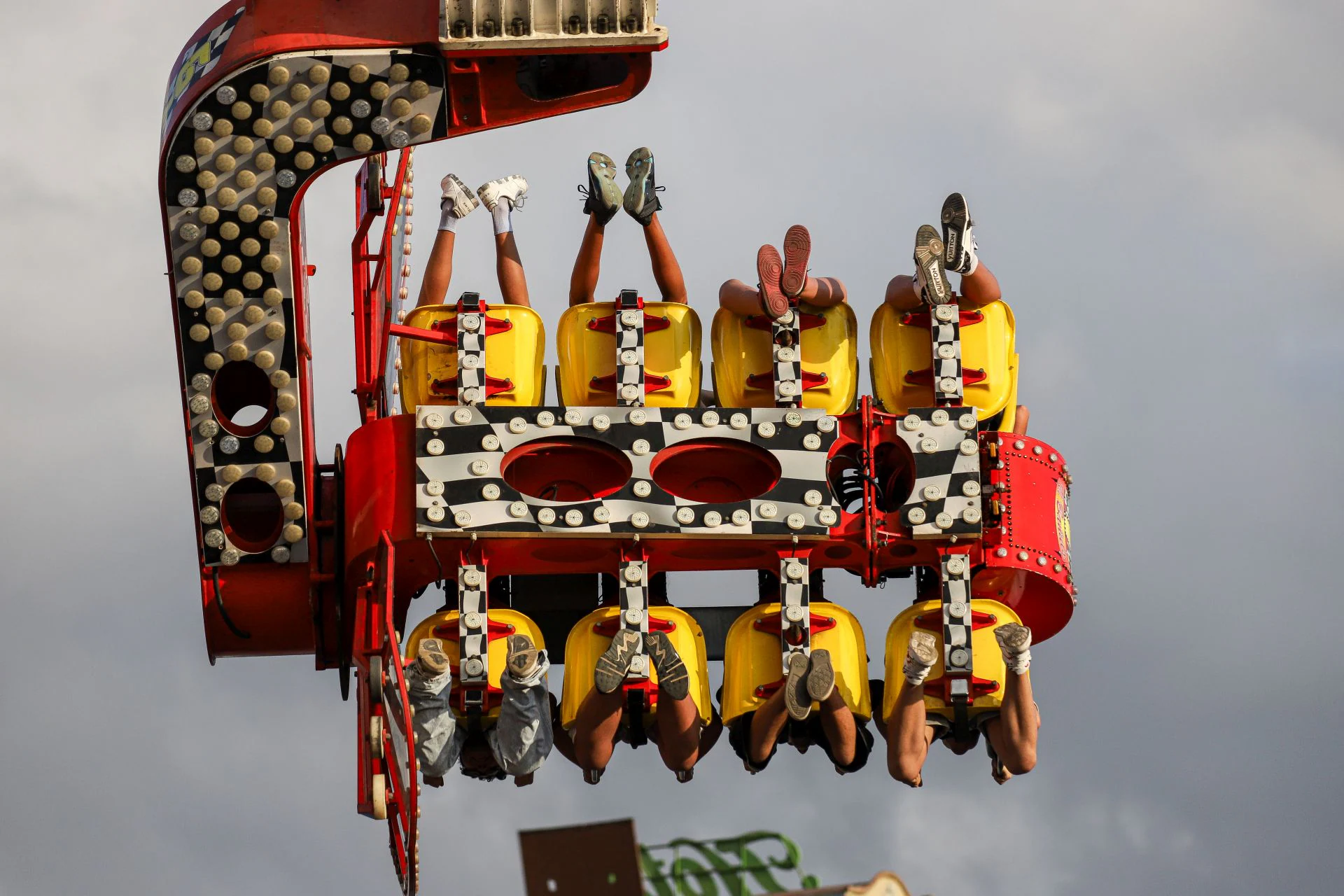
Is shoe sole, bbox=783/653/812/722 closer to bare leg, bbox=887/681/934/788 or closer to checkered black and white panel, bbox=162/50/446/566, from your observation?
bare leg, bbox=887/681/934/788

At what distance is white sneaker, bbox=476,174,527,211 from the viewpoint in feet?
112

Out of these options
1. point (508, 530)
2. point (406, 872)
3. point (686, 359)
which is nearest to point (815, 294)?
point (686, 359)

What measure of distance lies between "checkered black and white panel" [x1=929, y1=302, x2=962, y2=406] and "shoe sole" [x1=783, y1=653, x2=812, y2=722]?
3.02 m

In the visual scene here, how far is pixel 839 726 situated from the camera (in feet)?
104

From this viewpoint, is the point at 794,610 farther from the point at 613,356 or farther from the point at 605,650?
A: the point at 613,356

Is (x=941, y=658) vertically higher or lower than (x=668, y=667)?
lower

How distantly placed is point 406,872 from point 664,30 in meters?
7.54

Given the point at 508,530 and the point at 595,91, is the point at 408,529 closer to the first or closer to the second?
the point at 508,530

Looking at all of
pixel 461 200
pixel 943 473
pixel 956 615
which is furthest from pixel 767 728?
pixel 461 200

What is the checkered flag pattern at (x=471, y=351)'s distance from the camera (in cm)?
3247

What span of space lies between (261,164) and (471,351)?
2.60 m

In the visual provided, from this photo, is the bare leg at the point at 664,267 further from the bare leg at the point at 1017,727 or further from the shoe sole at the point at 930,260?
the bare leg at the point at 1017,727

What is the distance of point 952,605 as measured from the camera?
32.2 metres

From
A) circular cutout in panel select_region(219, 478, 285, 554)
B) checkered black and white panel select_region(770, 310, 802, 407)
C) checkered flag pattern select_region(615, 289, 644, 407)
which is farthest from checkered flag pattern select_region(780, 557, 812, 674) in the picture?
circular cutout in panel select_region(219, 478, 285, 554)
